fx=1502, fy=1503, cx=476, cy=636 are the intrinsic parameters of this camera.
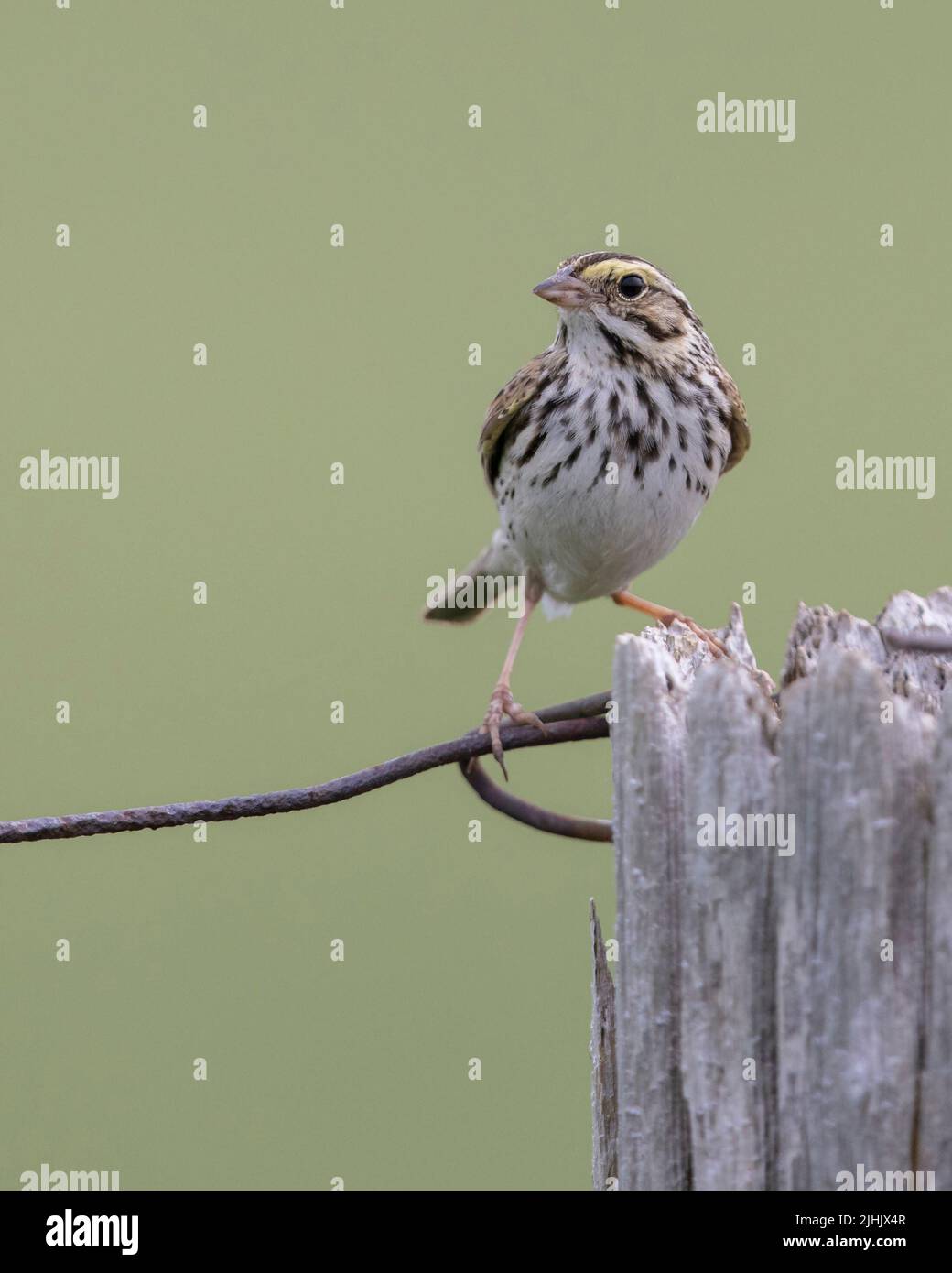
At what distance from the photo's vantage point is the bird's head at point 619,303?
488 centimetres

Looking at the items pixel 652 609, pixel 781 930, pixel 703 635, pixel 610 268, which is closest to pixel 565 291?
pixel 610 268

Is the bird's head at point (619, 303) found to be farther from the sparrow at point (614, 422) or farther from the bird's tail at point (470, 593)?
the bird's tail at point (470, 593)

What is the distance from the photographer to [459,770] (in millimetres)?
3381

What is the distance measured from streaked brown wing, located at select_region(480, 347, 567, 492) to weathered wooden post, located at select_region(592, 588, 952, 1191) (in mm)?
2975

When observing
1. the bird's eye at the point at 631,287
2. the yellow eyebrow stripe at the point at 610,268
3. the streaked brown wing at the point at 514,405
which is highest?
the yellow eyebrow stripe at the point at 610,268

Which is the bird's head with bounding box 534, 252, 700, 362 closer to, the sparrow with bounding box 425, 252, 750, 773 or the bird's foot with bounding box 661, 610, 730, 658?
the sparrow with bounding box 425, 252, 750, 773

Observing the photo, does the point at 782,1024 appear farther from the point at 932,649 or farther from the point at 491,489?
the point at 491,489

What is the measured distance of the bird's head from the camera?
4.88 meters

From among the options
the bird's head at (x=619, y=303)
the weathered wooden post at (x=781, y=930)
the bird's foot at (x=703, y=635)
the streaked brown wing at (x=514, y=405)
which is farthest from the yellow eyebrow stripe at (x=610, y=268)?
the weathered wooden post at (x=781, y=930)

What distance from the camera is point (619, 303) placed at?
4.93m

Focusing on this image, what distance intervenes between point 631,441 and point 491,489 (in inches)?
32.2

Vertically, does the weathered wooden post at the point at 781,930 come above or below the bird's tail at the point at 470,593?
below

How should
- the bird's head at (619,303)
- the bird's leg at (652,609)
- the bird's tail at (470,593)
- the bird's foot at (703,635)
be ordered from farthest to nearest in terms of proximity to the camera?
the bird's tail at (470,593) → the bird's leg at (652,609) → the bird's head at (619,303) → the bird's foot at (703,635)

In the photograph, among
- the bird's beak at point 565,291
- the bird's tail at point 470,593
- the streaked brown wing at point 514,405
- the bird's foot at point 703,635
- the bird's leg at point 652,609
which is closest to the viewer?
the bird's foot at point 703,635
